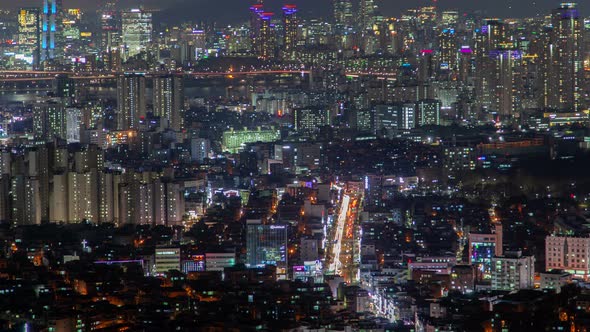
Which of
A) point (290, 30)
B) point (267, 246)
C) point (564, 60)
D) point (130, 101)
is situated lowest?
point (267, 246)

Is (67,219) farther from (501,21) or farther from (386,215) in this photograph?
(501,21)

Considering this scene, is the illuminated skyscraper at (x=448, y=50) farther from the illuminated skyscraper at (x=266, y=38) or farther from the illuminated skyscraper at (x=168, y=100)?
the illuminated skyscraper at (x=168, y=100)

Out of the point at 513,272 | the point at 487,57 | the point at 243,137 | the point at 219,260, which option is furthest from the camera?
the point at 487,57

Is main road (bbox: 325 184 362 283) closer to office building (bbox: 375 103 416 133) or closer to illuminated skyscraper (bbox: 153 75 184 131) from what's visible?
office building (bbox: 375 103 416 133)

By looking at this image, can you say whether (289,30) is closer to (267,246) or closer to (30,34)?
(30,34)

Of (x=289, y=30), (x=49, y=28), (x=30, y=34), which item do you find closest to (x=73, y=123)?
(x=30, y=34)

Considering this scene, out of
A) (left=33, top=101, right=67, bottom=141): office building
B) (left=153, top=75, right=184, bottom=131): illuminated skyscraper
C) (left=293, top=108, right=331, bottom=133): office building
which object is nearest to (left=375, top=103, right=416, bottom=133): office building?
(left=293, top=108, right=331, bottom=133): office building
